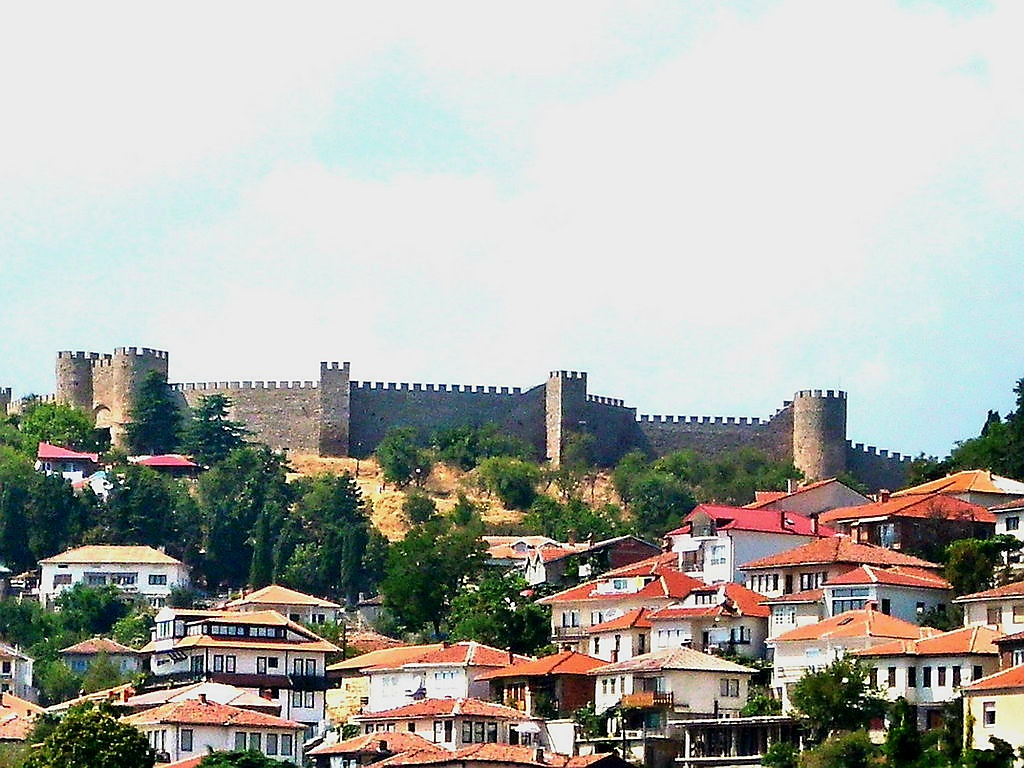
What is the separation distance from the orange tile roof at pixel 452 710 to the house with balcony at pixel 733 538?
8070 millimetres

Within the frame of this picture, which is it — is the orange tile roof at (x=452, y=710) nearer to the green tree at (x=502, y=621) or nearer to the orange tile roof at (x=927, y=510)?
the green tree at (x=502, y=621)

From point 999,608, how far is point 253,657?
Answer: 17418mm

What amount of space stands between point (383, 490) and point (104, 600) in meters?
21.2

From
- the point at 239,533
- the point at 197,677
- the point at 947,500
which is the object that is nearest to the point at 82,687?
the point at 197,677

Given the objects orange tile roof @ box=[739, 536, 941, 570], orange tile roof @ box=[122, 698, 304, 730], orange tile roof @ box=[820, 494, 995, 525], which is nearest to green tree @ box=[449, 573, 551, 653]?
orange tile roof @ box=[739, 536, 941, 570]

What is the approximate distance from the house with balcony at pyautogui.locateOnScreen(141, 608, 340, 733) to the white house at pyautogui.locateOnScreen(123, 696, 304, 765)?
12.1 feet

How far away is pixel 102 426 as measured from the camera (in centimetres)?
11275

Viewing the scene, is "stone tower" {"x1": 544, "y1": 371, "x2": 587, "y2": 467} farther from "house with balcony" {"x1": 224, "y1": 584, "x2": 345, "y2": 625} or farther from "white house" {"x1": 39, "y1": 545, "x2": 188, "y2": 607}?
"house with balcony" {"x1": 224, "y1": 584, "x2": 345, "y2": 625}

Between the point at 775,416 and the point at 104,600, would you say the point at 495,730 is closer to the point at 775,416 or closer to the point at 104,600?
the point at 104,600

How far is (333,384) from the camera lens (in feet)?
365

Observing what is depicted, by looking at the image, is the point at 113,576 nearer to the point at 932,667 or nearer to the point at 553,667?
the point at 553,667

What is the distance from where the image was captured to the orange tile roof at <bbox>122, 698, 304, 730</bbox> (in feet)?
212

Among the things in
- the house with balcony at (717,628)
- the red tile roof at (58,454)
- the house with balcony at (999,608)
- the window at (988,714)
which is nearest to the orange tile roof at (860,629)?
the house with balcony at (999,608)

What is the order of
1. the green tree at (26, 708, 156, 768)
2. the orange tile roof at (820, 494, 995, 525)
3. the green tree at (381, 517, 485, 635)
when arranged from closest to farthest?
the green tree at (26, 708, 156, 768)
the orange tile roof at (820, 494, 995, 525)
the green tree at (381, 517, 485, 635)
